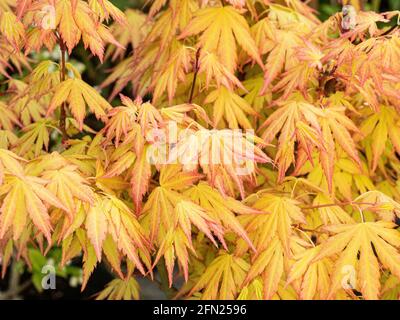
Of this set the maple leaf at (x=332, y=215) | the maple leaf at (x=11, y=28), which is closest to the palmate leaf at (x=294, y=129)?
the maple leaf at (x=332, y=215)

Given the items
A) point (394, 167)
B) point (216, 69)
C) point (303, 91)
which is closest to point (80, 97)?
point (216, 69)

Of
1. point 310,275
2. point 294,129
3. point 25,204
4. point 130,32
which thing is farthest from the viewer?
point 130,32

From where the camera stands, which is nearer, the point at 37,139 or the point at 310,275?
the point at 310,275

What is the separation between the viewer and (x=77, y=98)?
1554mm

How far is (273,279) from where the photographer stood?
1.37 metres

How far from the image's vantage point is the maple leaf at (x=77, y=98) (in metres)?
1.55

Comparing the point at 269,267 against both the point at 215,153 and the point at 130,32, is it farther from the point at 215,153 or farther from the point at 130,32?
the point at 130,32

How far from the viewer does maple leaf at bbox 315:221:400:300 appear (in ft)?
4.23

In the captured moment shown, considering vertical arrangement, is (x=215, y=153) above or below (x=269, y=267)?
above

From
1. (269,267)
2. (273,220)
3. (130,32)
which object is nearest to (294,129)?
(273,220)

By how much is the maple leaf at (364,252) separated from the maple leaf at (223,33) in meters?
0.56

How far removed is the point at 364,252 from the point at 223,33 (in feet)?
2.37

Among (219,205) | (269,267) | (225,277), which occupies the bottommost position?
(225,277)

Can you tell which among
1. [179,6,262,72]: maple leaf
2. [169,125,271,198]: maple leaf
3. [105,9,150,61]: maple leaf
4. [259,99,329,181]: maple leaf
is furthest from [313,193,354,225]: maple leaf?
[105,9,150,61]: maple leaf
